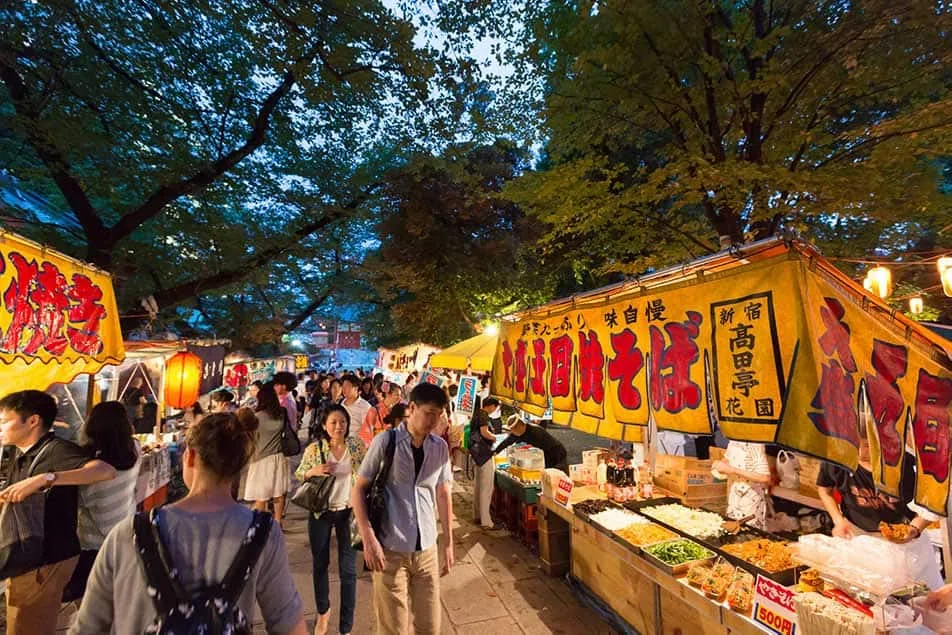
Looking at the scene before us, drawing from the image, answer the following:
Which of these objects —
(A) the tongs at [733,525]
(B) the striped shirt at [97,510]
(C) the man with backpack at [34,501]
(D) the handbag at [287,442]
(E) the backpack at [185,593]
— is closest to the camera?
(E) the backpack at [185,593]

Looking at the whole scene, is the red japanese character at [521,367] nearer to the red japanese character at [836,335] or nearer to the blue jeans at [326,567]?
the blue jeans at [326,567]

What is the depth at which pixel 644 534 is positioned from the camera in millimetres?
5180

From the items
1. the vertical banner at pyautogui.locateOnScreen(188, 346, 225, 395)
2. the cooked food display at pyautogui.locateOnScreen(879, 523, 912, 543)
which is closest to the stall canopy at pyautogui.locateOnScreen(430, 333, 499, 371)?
the vertical banner at pyautogui.locateOnScreen(188, 346, 225, 395)

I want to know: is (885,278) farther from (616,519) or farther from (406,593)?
(406,593)

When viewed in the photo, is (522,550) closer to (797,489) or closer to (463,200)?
(797,489)

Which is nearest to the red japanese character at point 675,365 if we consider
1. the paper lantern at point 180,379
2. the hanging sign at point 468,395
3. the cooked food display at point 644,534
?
the cooked food display at point 644,534

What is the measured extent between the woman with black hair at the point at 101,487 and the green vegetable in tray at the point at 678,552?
18.3ft

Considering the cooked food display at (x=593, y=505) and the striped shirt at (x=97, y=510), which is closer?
the striped shirt at (x=97, y=510)

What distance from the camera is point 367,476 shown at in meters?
3.80

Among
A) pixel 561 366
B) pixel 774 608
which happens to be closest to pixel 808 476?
pixel 774 608

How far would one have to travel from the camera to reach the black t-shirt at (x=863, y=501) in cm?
409

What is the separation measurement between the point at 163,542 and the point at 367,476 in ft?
6.56

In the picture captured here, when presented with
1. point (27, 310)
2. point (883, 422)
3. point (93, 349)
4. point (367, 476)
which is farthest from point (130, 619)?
point (93, 349)

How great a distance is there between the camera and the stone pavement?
5.16 m
